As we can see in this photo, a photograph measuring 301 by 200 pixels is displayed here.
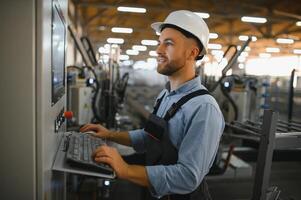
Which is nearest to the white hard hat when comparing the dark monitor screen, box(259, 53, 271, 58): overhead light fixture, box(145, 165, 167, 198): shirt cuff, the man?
the man

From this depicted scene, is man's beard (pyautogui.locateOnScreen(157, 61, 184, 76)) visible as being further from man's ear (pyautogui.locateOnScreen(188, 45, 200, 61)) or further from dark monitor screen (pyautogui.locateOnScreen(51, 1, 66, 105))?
dark monitor screen (pyautogui.locateOnScreen(51, 1, 66, 105))

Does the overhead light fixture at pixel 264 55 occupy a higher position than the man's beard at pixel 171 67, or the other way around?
the overhead light fixture at pixel 264 55

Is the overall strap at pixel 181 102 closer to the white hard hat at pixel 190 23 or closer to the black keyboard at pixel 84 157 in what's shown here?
the white hard hat at pixel 190 23

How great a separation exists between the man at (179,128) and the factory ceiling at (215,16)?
4.29 meters

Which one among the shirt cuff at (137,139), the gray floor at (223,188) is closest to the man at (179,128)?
the shirt cuff at (137,139)

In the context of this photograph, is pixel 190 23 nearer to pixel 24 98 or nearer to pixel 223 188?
pixel 24 98

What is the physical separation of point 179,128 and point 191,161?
0.19 meters

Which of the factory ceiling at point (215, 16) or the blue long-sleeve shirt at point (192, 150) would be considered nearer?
the blue long-sleeve shirt at point (192, 150)

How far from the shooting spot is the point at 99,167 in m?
1.01

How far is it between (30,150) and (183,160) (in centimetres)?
56

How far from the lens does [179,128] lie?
4.08 ft

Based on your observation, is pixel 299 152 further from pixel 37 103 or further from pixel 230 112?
pixel 37 103

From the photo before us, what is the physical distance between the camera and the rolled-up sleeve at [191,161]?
3.56 ft

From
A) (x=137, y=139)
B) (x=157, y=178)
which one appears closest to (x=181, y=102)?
(x=157, y=178)
